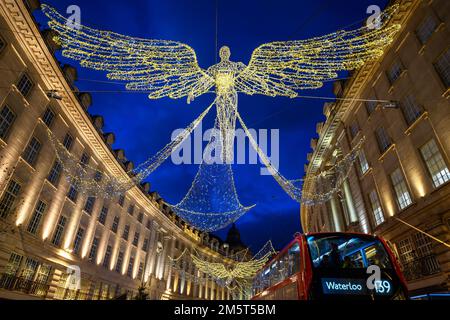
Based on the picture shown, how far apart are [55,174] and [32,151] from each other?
3218mm

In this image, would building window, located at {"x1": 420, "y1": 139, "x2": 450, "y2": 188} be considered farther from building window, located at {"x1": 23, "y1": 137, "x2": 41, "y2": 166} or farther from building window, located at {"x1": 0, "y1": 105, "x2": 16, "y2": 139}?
building window, located at {"x1": 23, "y1": 137, "x2": 41, "y2": 166}

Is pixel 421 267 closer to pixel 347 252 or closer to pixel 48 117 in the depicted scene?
pixel 347 252

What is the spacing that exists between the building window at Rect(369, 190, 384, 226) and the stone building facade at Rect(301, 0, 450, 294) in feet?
0.24

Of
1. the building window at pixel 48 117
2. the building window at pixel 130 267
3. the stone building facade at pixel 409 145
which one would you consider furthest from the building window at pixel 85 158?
the stone building facade at pixel 409 145

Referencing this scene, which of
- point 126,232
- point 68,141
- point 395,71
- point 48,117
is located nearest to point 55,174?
point 68,141

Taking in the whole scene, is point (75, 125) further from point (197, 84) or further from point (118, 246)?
point (197, 84)

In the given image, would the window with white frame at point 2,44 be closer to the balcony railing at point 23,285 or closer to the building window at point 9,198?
the building window at point 9,198

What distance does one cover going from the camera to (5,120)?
700 inches

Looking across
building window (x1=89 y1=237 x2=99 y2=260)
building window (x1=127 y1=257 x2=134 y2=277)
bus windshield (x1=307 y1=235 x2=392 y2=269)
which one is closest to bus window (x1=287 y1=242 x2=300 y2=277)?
bus windshield (x1=307 y1=235 x2=392 y2=269)

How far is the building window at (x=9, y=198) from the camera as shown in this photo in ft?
57.7

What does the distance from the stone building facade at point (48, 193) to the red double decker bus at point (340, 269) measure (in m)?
16.2

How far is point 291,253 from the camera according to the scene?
33.2 feet

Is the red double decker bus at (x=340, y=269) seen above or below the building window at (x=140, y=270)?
below

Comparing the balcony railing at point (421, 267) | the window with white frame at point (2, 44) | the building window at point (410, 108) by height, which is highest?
the window with white frame at point (2, 44)
